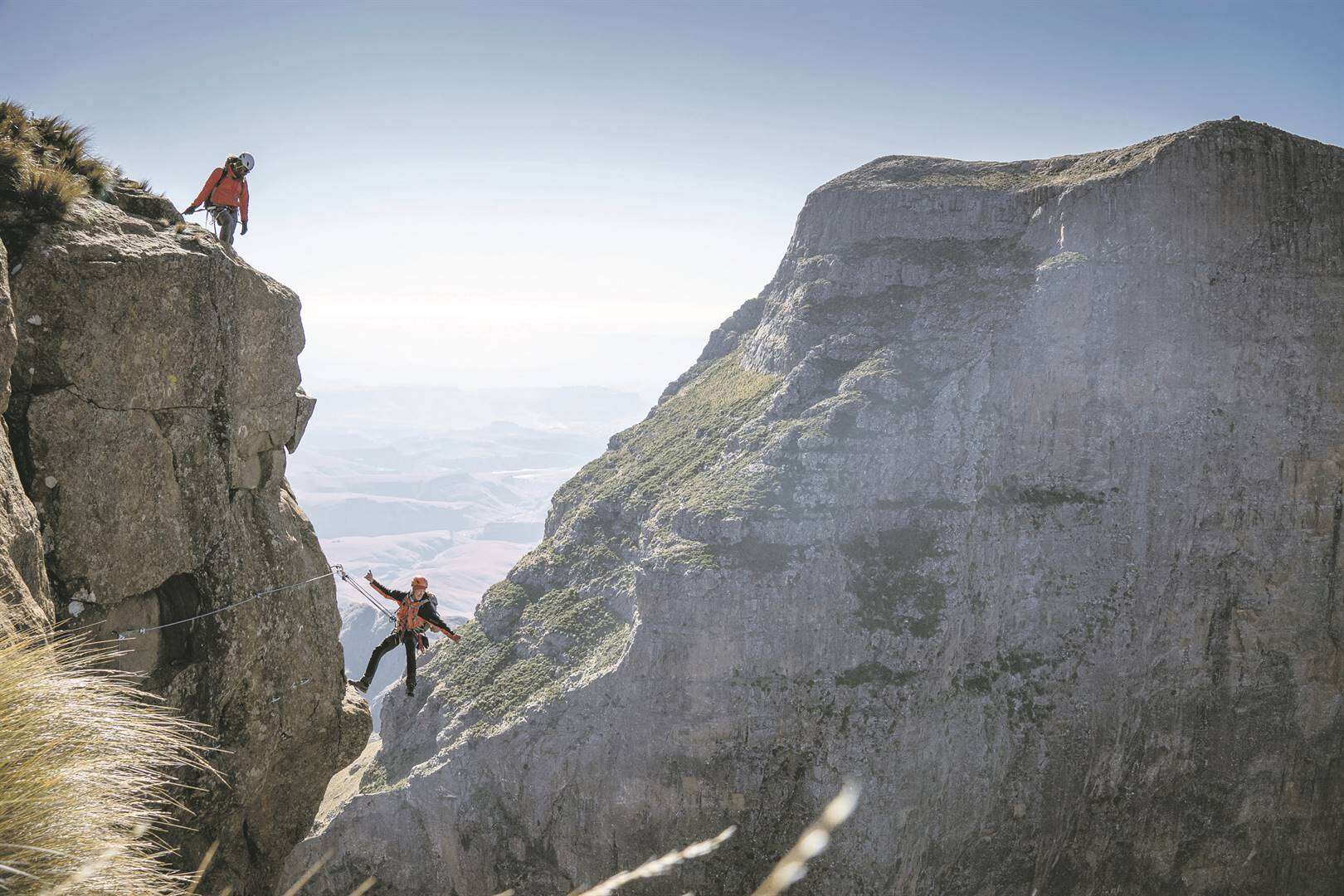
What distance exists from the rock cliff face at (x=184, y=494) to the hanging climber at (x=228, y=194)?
5.51ft

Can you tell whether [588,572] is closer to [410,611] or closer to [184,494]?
[410,611]

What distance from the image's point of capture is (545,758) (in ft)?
126

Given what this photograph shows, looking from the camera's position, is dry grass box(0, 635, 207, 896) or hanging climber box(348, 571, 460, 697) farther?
hanging climber box(348, 571, 460, 697)

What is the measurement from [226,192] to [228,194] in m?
0.07

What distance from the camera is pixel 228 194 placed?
16.0 meters

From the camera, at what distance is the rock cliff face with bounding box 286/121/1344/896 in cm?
3762

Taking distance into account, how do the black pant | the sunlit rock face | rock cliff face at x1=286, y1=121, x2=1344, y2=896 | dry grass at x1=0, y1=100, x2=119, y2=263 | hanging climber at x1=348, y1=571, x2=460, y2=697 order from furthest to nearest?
rock cliff face at x1=286, y1=121, x2=1344, y2=896
the black pant
hanging climber at x1=348, y1=571, x2=460, y2=697
dry grass at x1=0, y1=100, x2=119, y2=263
the sunlit rock face

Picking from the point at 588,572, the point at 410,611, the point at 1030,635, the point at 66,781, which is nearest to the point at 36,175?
the point at 66,781

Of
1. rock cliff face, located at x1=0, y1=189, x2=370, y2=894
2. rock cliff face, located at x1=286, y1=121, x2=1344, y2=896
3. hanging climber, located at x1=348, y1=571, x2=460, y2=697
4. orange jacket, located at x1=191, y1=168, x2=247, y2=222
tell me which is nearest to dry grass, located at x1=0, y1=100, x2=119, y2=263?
rock cliff face, located at x1=0, y1=189, x2=370, y2=894

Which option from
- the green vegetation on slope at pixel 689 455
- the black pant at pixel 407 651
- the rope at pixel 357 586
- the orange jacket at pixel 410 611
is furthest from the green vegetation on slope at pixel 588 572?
the orange jacket at pixel 410 611

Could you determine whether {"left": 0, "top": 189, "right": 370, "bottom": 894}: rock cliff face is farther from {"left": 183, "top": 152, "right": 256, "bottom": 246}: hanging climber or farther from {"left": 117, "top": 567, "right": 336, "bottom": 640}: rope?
{"left": 183, "top": 152, "right": 256, "bottom": 246}: hanging climber

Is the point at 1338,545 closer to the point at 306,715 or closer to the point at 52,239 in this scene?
the point at 306,715

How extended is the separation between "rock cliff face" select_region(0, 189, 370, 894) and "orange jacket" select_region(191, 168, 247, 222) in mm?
1728

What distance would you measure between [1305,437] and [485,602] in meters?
41.5
